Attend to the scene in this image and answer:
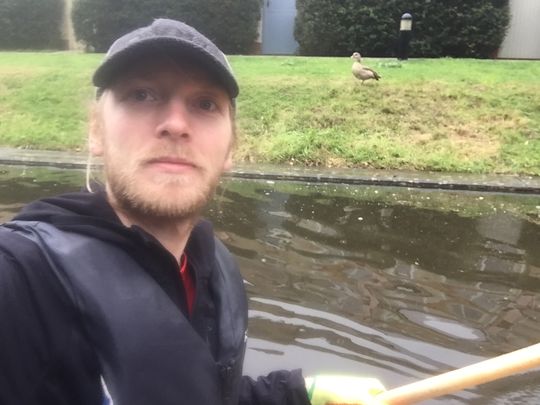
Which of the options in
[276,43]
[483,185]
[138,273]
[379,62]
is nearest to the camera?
[138,273]

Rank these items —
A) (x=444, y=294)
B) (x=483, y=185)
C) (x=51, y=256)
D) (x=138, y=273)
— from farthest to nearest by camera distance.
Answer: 1. (x=483, y=185)
2. (x=444, y=294)
3. (x=138, y=273)
4. (x=51, y=256)

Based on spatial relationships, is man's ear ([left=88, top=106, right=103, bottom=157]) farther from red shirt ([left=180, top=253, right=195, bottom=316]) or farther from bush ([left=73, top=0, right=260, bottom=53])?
bush ([left=73, top=0, right=260, bottom=53])

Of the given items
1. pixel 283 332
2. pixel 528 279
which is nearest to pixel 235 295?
pixel 283 332

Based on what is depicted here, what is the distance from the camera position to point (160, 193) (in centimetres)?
154

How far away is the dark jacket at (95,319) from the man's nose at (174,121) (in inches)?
8.9

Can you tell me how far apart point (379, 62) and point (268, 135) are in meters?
4.10

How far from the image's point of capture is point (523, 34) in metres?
14.6

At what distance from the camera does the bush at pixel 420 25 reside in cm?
1337

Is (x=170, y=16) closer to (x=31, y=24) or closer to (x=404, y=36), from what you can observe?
(x=31, y=24)

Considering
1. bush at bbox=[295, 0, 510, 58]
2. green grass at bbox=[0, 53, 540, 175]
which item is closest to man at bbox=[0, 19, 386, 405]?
green grass at bbox=[0, 53, 540, 175]

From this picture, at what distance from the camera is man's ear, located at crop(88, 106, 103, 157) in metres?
1.67

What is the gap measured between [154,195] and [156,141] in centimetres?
13

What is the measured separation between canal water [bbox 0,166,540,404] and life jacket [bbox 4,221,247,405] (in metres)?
2.12

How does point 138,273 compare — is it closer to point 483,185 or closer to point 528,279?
point 528,279
